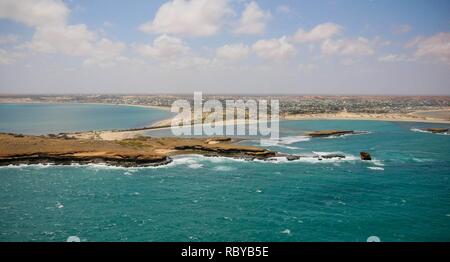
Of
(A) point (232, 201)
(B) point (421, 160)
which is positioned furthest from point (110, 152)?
(B) point (421, 160)

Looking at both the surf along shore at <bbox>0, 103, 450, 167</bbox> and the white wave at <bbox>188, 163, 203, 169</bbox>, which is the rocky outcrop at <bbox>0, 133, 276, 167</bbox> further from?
the white wave at <bbox>188, 163, 203, 169</bbox>

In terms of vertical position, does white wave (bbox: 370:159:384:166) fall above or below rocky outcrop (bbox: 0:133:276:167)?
below

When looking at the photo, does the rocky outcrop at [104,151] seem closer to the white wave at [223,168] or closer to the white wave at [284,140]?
the white wave at [223,168]

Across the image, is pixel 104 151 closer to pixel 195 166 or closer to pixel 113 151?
pixel 113 151

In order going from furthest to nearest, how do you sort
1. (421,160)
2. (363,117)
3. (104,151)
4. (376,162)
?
1. (363,117)
2. (104,151)
3. (421,160)
4. (376,162)

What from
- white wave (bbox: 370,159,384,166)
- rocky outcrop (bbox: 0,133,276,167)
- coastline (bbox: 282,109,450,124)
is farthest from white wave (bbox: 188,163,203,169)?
coastline (bbox: 282,109,450,124)
